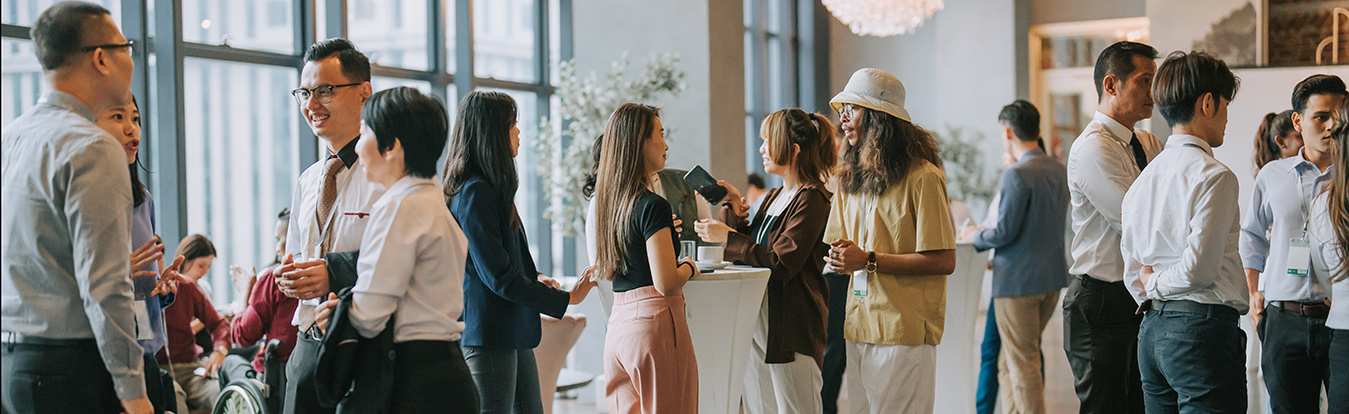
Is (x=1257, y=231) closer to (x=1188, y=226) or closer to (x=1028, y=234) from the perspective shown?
(x=1028, y=234)

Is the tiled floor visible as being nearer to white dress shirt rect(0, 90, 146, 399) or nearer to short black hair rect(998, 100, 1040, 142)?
short black hair rect(998, 100, 1040, 142)

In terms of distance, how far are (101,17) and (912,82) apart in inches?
388

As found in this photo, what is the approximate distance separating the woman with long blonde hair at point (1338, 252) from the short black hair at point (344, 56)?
8.20ft

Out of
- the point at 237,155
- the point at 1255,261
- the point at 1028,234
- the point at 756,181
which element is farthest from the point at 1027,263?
the point at 237,155

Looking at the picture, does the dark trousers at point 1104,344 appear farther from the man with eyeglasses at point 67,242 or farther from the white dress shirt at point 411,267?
the man with eyeglasses at point 67,242

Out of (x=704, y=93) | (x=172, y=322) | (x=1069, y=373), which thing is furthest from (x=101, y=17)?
(x=1069, y=373)

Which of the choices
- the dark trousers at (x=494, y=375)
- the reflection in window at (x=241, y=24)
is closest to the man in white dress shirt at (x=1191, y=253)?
the dark trousers at (x=494, y=375)

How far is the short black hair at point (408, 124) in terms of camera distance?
75.8 inches

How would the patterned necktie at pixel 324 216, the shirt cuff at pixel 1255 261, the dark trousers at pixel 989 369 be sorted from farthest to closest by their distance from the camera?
1. the dark trousers at pixel 989 369
2. the shirt cuff at pixel 1255 261
3. the patterned necktie at pixel 324 216

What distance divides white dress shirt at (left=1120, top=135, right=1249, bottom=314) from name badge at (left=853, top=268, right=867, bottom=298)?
2.58 ft

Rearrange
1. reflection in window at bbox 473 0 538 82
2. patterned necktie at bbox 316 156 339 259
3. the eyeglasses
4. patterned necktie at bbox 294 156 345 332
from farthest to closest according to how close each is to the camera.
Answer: reflection in window at bbox 473 0 538 82
the eyeglasses
patterned necktie at bbox 316 156 339 259
patterned necktie at bbox 294 156 345 332

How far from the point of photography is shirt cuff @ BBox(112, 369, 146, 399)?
69.7 inches

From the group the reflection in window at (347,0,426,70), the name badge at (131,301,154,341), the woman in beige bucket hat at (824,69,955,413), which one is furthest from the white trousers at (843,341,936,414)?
the reflection in window at (347,0,426,70)

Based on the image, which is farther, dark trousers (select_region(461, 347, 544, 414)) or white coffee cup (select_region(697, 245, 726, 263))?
white coffee cup (select_region(697, 245, 726, 263))
